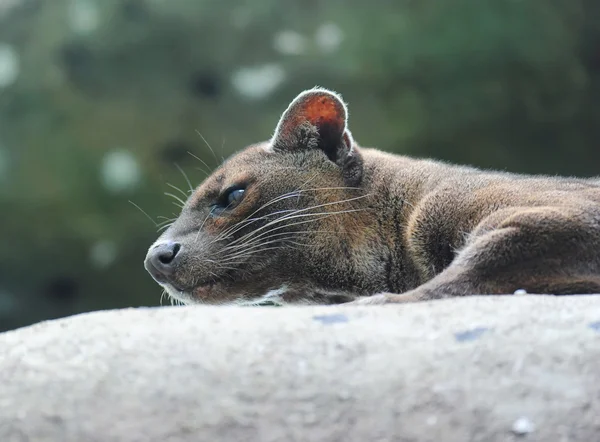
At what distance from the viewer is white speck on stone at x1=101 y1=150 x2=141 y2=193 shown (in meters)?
6.41

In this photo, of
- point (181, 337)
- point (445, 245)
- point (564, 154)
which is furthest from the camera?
point (564, 154)

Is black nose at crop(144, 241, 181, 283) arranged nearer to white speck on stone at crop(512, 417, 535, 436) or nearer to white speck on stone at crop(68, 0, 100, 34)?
white speck on stone at crop(512, 417, 535, 436)

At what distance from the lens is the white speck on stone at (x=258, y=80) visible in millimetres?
6395

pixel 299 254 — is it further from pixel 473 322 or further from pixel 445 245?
pixel 473 322

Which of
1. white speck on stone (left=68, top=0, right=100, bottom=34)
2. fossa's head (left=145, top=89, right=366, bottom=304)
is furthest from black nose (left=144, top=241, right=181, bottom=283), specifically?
white speck on stone (left=68, top=0, right=100, bottom=34)

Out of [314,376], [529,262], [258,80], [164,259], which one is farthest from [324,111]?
[258,80]

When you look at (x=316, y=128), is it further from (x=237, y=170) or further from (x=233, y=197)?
(x=233, y=197)

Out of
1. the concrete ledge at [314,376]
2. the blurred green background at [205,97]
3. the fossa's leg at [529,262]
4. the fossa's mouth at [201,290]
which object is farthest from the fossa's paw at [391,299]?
the blurred green background at [205,97]

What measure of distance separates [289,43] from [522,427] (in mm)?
5091

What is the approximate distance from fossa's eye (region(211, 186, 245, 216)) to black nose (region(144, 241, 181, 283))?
238 mm

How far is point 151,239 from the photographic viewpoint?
6.39 m

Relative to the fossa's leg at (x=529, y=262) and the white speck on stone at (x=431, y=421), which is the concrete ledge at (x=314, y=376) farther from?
the fossa's leg at (x=529, y=262)

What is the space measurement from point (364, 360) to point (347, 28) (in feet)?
15.7

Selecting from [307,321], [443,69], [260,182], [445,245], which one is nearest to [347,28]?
[443,69]
